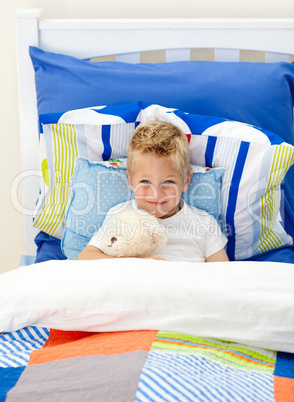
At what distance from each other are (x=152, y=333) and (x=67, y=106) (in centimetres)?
91

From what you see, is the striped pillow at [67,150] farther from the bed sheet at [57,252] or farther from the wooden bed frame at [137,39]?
the wooden bed frame at [137,39]

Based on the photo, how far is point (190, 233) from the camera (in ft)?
4.83

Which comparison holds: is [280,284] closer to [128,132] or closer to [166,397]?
[166,397]

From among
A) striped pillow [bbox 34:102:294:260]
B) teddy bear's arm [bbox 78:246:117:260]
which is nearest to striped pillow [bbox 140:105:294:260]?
striped pillow [bbox 34:102:294:260]

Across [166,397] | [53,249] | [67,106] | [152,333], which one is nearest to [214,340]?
[152,333]

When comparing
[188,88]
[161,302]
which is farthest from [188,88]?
[161,302]

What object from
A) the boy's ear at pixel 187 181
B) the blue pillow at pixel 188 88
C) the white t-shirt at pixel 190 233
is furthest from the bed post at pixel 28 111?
the boy's ear at pixel 187 181

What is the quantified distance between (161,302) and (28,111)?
1020mm

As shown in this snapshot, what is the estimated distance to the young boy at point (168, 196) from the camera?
1.40m

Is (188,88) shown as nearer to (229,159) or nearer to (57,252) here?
(229,159)

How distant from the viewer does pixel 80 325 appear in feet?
3.17

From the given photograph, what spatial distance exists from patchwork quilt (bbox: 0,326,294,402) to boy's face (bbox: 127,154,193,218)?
0.53m

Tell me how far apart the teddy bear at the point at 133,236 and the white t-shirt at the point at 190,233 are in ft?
0.37

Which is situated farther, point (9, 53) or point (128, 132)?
point (9, 53)
